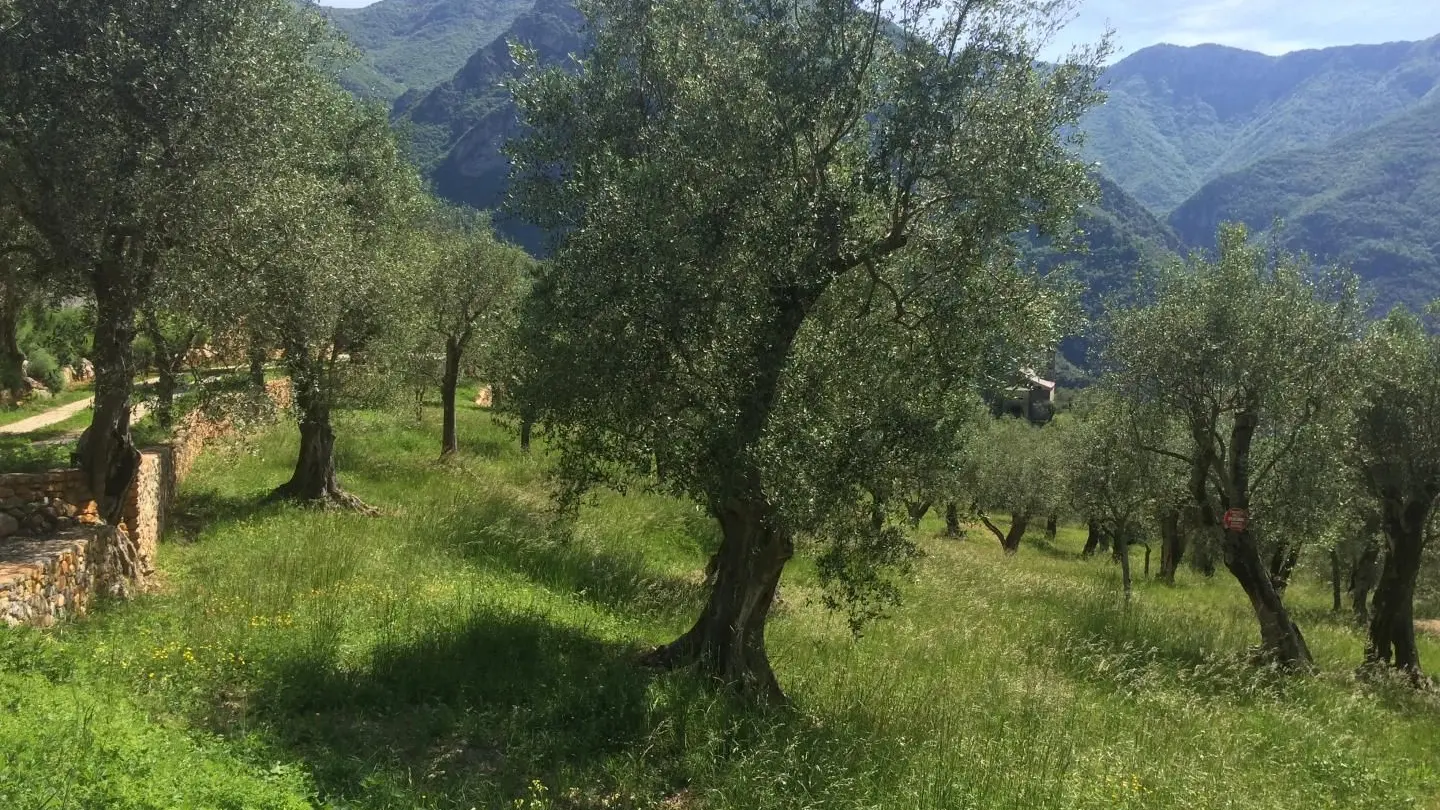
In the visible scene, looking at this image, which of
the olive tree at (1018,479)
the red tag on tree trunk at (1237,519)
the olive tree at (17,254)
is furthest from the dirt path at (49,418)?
the olive tree at (1018,479)

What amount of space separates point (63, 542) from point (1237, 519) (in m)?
20.6

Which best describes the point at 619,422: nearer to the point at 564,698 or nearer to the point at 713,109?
the point at 564,698

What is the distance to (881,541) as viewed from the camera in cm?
962

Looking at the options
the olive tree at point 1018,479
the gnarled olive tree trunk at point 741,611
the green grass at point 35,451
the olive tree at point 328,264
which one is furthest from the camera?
the olive tree at point 1018,479

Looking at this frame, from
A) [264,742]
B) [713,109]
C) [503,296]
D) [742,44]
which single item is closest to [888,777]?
A: [264,742]

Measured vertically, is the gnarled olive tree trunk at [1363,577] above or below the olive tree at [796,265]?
below

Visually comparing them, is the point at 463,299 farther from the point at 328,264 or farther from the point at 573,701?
the point at 573,701

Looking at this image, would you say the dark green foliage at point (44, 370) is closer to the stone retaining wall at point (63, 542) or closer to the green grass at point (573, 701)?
the green grass at point (573, 701)

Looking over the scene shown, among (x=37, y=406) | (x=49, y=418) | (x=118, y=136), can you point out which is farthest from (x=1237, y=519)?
(x=37, y=406)

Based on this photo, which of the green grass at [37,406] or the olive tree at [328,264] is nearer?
the olive tree at [328,264]

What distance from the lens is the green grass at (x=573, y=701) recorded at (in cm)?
768

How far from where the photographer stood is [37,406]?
26.8 metres

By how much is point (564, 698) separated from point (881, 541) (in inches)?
164

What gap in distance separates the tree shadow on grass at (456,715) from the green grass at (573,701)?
0.03 metres
